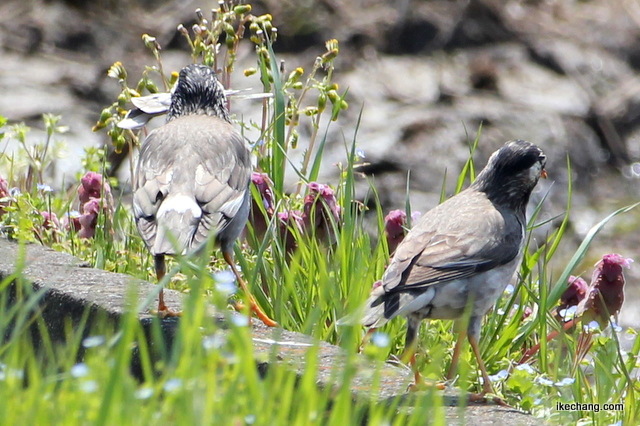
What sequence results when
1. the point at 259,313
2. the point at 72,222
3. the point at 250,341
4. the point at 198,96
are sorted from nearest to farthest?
the point at 250,341 < the point at 259,313 < the point at 198,96 < the point at 72,222

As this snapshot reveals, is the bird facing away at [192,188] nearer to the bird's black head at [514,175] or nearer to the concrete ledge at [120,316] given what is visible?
the concrete ledge at [120,316]

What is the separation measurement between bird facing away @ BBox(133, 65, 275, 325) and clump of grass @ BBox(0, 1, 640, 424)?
0.50ft

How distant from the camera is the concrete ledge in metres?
3.48

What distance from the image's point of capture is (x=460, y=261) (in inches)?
167

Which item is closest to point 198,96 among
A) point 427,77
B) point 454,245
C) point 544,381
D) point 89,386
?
point 454,245

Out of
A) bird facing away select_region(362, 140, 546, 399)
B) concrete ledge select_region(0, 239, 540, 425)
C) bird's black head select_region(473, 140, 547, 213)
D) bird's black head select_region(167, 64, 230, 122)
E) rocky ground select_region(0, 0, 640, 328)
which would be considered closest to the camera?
concrete ledge select_region(0, 239, 540, 425)

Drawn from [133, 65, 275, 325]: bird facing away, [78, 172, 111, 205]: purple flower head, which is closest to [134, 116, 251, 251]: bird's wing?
[133, 65, 275, 325]: bird facing away

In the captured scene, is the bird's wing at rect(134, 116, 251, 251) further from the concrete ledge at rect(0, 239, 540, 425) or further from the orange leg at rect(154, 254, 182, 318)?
the concrete ledge at rect(0, 239, 540, 425)

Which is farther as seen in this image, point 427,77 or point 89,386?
point 427,77

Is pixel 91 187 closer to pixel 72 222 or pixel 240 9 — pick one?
pixel 72 222

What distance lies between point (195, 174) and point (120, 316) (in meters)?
0.85

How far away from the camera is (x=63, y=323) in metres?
4.25

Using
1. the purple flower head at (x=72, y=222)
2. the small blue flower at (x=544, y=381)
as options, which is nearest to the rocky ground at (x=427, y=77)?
the purple flower head at (x=72, y=222)

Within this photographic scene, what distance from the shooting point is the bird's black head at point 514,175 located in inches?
191
